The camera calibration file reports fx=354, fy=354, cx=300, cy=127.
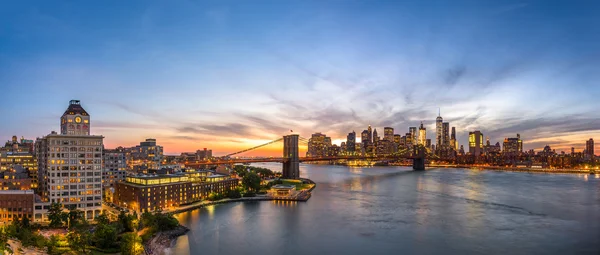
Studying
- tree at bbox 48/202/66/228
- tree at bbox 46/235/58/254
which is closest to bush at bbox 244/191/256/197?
tree at bbox 48/202/66/228

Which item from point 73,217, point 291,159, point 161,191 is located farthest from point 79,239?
point 291,159

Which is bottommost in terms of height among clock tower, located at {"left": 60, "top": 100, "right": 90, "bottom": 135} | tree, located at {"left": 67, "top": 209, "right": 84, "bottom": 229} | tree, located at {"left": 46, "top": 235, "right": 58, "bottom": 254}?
tree, located at {"left": 46, "top": 235, "right": 58, "bottom": 254}

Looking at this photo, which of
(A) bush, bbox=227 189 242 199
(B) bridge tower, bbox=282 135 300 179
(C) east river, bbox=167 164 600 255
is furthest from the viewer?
(B) bridge tower, bbox=282 135 300 179

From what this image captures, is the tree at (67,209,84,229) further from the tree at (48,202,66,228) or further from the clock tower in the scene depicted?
the clock tower

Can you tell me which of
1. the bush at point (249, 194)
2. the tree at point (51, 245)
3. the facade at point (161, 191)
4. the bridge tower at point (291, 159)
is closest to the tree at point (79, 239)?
the tree at point (51, 245)

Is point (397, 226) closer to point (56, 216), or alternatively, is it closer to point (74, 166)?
point (56, 216)

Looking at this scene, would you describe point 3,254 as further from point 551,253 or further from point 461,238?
point 551,253

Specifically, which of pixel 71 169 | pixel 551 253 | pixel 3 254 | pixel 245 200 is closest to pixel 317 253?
pixel 551 253
